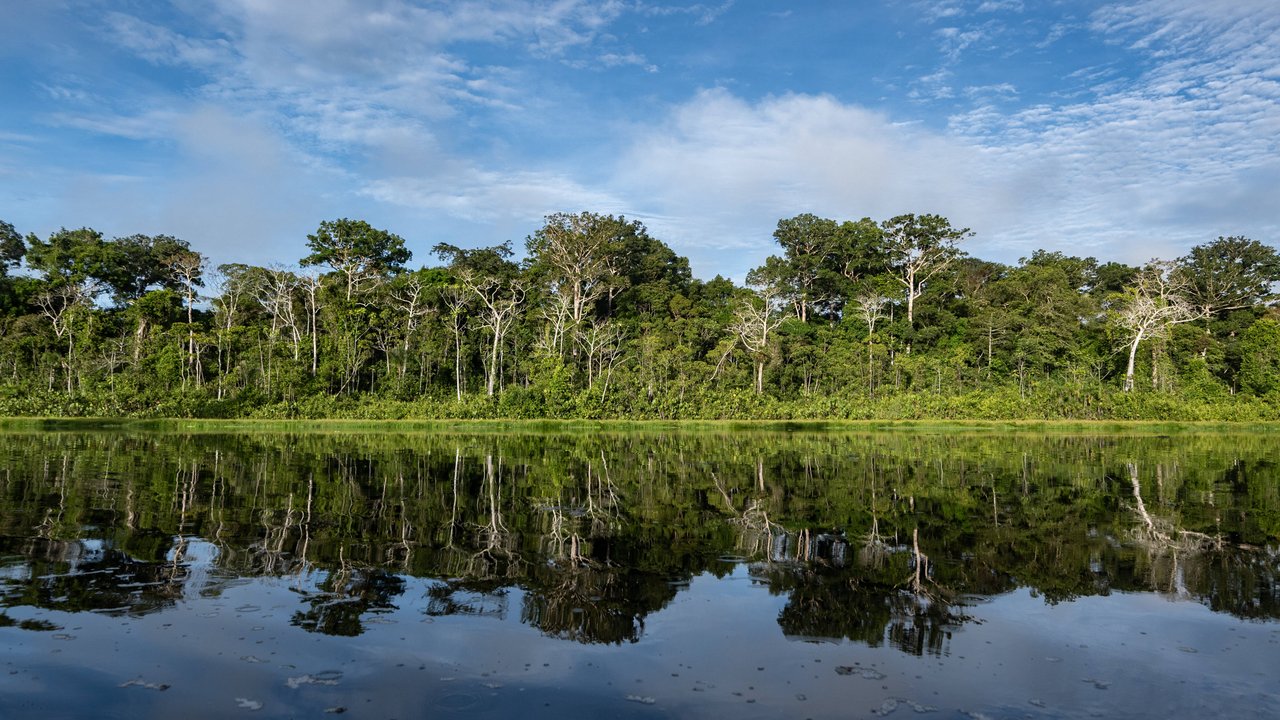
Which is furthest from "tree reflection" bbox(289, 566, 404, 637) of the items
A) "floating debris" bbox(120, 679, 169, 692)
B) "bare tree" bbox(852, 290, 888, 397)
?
"bare tree" bbox(852, 290, 888, 397)

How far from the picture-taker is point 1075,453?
20.8 metres

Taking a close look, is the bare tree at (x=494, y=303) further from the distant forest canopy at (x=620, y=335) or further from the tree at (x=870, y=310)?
the tree at (x=870, y=310)

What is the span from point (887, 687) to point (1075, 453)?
19.6 metres

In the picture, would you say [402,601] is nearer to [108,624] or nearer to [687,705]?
[108,624]

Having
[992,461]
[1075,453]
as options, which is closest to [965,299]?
[1075,453]

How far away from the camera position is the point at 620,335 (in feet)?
142

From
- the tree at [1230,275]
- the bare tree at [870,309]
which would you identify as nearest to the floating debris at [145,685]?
the bare tree at [870,309]

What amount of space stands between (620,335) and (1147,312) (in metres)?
28.5

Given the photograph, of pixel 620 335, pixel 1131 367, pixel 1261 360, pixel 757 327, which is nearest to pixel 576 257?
pixel 620 335

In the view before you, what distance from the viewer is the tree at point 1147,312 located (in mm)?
39125

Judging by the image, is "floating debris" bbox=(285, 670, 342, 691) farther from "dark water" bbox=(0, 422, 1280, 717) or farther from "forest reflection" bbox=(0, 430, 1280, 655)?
"forest reflection" bbox=(0, 430, 1280, 655)

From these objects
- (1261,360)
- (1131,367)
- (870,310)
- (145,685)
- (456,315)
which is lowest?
(145,685)

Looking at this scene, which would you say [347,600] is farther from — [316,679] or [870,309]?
[870,309]

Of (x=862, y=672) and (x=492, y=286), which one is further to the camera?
(x=492, y=286)
